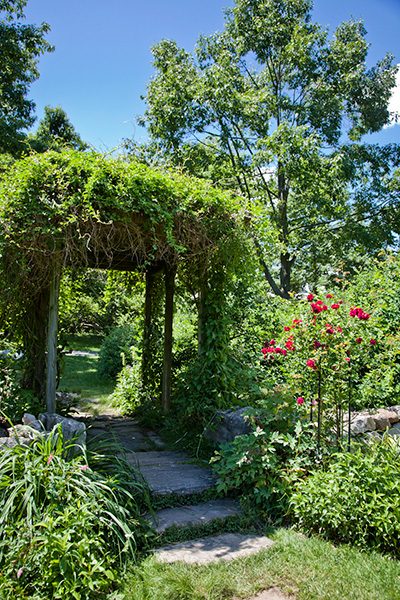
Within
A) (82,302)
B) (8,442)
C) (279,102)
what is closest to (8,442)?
(8,442)

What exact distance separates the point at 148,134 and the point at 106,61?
7439 millimetres

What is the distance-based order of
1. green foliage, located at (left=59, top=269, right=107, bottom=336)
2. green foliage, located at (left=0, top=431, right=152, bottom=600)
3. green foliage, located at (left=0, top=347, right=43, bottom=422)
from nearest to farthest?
green foliage, located at (left=0, top=431, right=152, bottom=600)
green foliage, located at (left=0, top=347, right=43, bottom=422)
green foliage, located at (left=59, top=269, right=107, bottom=336)

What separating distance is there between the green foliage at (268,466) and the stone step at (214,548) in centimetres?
35

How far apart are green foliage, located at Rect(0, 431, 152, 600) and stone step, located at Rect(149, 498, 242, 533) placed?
0.20 meters

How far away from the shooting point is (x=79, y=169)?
12.0ft

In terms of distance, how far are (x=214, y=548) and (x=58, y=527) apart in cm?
98

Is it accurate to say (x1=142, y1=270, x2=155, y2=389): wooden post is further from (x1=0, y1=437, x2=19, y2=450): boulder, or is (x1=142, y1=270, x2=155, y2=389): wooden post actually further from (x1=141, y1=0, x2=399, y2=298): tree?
(x1=141, y1=0, x2=399, y2=298): tree

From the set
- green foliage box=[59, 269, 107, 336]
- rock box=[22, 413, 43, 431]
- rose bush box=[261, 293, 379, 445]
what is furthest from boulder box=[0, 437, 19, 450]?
green foliage box=[59, 269, 107, 336]

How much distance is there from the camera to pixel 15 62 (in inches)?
484

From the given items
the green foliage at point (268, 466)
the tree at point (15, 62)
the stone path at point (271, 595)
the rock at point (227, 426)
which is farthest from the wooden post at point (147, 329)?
the tree at point (15, 62)

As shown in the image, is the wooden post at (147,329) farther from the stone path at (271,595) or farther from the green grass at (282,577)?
the stone path at (271,595)

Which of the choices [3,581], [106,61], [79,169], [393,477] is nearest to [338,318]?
[393,477]

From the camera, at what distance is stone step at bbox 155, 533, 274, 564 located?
2645 millimetres

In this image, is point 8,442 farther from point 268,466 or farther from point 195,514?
point 268,466
